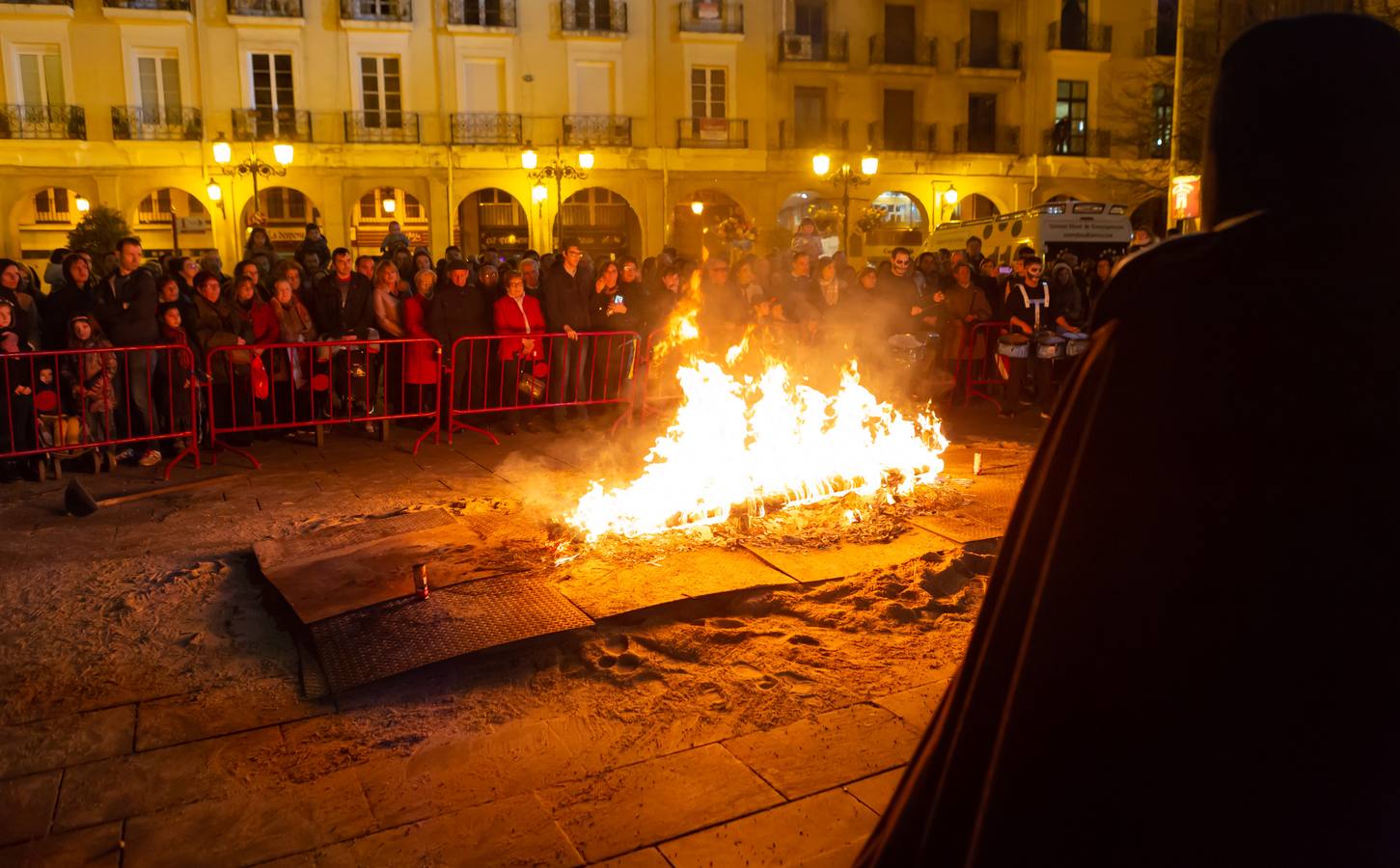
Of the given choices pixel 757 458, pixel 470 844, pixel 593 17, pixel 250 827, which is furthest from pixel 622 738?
pixel 593 17

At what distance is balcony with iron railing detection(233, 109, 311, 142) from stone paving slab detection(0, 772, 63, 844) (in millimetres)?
29348

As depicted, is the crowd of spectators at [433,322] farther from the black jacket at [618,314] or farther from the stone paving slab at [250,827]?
the stone paving slab at [250,827]

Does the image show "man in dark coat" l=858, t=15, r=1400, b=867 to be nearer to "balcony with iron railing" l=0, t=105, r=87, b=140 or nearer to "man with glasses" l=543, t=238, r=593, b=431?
"man with glasses" l=543, t=238, r=593, b=431

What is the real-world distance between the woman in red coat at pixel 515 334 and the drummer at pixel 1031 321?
554 centimetres

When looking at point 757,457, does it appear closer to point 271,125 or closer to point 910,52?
point 271,125

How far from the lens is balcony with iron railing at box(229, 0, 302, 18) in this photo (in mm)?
29422

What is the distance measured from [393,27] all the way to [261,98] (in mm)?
4357

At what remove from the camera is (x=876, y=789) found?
3.69 metres

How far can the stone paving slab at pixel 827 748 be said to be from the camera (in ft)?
12.4

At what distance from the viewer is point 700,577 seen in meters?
5.76

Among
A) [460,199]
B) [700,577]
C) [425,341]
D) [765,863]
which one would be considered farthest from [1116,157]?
[765,863]

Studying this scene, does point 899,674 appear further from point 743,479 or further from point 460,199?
point 460,199

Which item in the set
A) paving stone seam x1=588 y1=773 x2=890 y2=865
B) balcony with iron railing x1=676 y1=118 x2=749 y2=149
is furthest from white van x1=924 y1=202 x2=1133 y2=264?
paving stone seam x1=588 y1=773 x2=890 y2=865

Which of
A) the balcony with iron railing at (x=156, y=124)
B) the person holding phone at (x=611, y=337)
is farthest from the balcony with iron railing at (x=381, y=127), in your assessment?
the person holding phone at (x=611, y=337)
